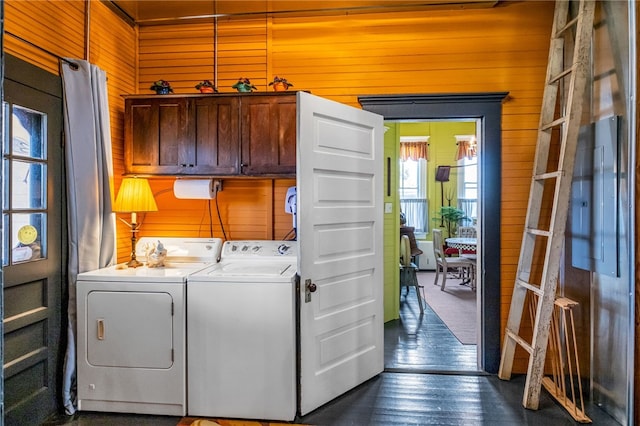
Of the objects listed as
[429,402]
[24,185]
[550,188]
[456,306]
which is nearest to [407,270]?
[456,306]

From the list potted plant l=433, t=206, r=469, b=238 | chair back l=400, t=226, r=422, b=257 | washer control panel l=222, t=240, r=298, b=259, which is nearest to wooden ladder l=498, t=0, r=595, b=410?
washer control panel l=222, t=240, r=298, b=259

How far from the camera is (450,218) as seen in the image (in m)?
7.63

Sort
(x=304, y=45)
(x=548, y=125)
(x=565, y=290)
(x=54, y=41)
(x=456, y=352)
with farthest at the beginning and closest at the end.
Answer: (x=456, y=352) → (x=304, y=45) → (x=565, y=290) → (x=548, y=125) → (x=54, y=41)

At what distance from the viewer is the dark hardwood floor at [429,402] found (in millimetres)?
2424

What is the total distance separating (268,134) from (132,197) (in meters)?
1.09

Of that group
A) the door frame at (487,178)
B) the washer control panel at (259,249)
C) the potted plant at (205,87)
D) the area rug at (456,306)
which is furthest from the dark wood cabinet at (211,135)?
the area rug at (456,306)

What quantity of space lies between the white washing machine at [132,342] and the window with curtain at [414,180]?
6.11 m

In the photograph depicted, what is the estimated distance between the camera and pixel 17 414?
221 centimetres

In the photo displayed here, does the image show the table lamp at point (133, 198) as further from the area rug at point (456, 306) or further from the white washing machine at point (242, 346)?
the area rug at point (456, 306)

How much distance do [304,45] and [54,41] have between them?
5.91 ft

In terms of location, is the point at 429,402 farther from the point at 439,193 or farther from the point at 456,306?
the point at 439,193

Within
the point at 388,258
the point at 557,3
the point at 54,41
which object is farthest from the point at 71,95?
the point at 557,3

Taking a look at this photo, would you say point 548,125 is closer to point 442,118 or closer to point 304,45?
point 442,118

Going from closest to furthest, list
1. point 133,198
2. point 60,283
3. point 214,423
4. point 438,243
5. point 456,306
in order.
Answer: point 214,423 < point 60,283 < point 133,198 < point 456,306 < point 438,243
